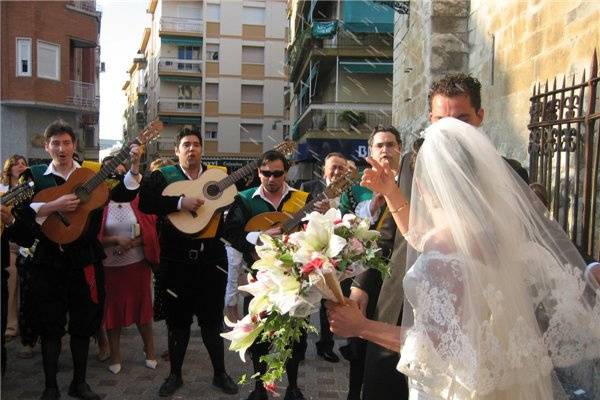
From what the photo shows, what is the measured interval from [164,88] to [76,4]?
63.4 ft

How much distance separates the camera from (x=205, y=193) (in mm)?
4719

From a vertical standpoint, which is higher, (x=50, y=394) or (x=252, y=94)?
(x=252, y=94)

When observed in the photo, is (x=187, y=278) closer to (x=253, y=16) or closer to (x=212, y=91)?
(x=212, y=91)

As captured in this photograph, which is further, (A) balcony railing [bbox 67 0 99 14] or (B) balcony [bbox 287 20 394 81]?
(B) balcony [bbox 287 20 394 81]

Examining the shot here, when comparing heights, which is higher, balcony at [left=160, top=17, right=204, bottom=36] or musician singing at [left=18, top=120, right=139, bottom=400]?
balcony at [left=160, top=17, right=204, bottom=36]

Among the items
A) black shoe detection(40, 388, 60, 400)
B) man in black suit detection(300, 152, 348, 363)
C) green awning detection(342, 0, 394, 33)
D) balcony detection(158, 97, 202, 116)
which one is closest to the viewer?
black shoe detection(40, 388, 60, 400)

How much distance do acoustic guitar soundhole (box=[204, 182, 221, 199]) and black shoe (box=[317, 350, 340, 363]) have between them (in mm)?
1925

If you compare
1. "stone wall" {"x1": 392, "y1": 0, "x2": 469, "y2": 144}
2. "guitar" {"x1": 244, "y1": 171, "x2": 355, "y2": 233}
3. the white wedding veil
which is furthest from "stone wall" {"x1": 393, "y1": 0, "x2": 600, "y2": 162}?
the white wedding veil

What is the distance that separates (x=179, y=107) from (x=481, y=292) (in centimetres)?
4368

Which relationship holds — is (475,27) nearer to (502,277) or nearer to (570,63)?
(570,63)

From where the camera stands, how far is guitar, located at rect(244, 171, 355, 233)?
13.9 feet

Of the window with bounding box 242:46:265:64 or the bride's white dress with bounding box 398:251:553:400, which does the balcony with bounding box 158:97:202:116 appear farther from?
the bride's white dress with bounding box 398:251:553:400

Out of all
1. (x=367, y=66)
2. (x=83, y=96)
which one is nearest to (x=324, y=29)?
(x=367, y=66)

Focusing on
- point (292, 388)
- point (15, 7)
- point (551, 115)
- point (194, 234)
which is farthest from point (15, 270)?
point (15, 7)
